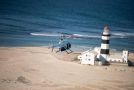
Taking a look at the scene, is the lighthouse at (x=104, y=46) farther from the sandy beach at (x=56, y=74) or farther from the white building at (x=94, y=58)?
the sandy beach at (x=56, y=74)

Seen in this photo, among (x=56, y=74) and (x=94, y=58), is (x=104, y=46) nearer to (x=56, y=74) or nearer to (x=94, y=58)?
(x=94, y=58)

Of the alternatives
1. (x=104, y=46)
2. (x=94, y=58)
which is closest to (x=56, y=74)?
(x=94, y=58)

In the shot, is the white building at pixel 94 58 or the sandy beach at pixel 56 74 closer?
the sandy beach at pixel 56 74

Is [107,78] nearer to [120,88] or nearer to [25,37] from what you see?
[120,88]

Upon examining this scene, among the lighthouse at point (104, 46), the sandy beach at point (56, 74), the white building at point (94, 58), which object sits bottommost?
the sandy beach at point (56, 74)

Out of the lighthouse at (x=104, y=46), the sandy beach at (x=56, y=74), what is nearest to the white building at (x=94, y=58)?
the lighthouse at (x=104, y=46)

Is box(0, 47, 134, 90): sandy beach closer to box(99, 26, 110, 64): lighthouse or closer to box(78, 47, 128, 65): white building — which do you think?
box(78, 47, 128, 65): white building

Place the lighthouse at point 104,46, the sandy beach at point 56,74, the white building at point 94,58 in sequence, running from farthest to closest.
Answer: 1. the lighthouse at point 104,46
2. the white building at point 94,58
3. the sandy beach at point 56,74

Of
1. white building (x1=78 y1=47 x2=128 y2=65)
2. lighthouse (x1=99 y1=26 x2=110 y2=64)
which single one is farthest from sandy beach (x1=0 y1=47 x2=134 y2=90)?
lighthouse (x1=99 y1=26 x2=110 y2=64)

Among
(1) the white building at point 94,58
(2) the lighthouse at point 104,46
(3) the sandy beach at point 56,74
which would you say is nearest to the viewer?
(3) the sandy beach at point 56,74
